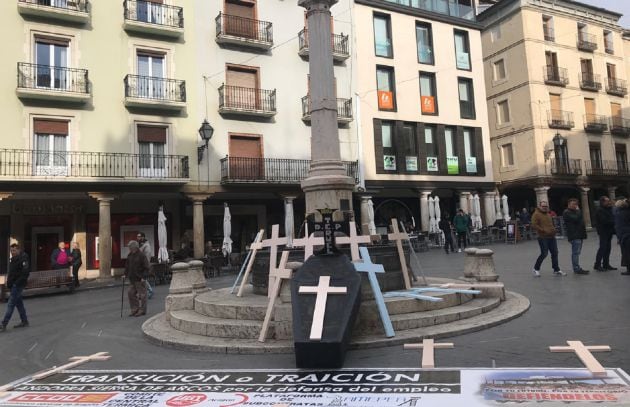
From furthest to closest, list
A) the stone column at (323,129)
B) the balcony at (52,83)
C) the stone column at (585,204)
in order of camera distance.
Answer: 1. the stone column at (585,204)
2. the balcony at (52,83)
3. the stone column at (323,129)

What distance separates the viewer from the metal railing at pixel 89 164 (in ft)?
58.0

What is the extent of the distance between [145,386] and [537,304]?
6.20m

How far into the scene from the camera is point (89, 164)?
18953mm

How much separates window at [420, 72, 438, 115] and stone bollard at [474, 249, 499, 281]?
19571 mm

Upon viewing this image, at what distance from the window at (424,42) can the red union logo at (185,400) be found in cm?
2630

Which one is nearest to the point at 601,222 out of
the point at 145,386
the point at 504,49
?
the point at 145,386

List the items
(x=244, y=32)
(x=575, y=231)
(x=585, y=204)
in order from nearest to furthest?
(x=575, y=231)
(x=244, y=32)
(x=585, y=204)

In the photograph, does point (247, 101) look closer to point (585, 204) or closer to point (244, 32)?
point (244, 32)

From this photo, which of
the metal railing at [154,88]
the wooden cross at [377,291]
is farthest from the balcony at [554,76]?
the wooden cross at [377,291]

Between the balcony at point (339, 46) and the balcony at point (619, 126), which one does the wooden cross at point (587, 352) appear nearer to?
the balcony at point (339, 46)

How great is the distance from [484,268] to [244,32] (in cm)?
1792

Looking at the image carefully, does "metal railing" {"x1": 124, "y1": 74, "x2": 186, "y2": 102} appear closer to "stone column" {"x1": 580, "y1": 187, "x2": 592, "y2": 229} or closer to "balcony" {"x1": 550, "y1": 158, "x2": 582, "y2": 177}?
"balcony" {"x1": 550, "y1": 158, "x2": 582, "y2": 177}

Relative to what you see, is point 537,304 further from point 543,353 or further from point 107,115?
point 107,115

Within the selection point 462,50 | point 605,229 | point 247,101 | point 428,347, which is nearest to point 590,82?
point 462,50
